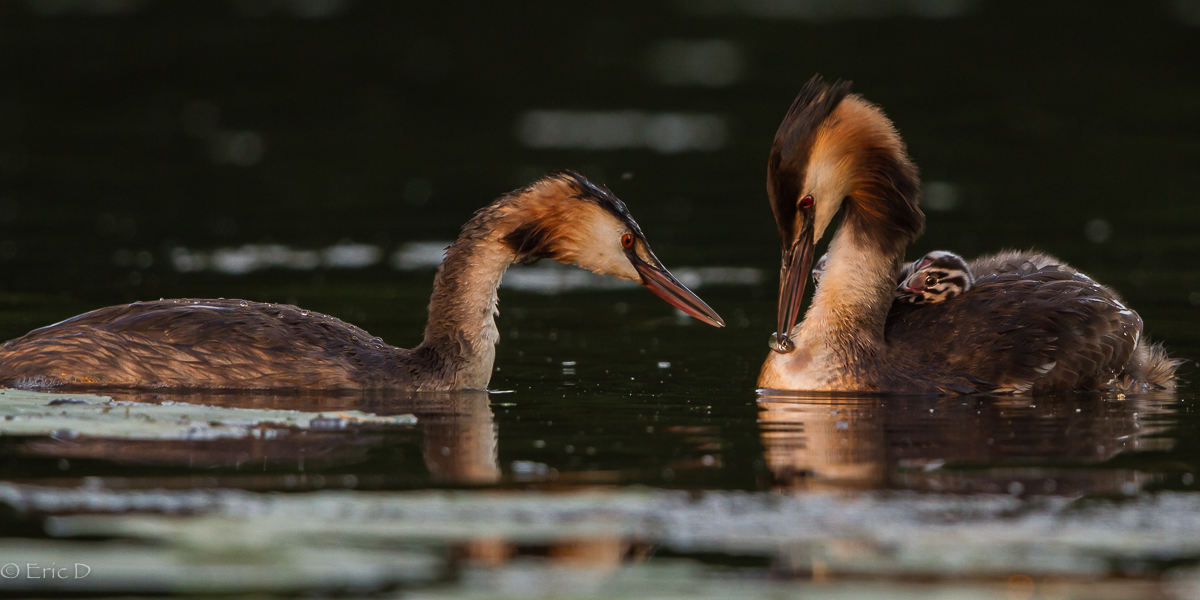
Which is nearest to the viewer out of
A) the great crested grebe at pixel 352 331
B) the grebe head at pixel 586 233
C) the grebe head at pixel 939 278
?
the great crested grebe at pixel 352 331

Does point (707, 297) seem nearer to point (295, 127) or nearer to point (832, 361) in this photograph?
point (832, 361)

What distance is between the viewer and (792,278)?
987 cm

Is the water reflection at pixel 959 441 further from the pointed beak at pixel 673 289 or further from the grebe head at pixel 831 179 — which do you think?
the grebe head at pixel 831 179

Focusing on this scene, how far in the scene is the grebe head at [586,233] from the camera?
9633mm

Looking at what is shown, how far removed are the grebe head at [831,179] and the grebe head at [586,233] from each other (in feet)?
2.21

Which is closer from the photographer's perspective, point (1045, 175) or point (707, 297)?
point (707, 297)

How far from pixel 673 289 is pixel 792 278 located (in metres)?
0.75

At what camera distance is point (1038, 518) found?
6309mm

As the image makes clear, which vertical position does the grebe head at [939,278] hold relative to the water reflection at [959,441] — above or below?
above

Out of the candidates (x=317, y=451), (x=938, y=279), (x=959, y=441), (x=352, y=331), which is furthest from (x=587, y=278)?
(x=317, y=451)

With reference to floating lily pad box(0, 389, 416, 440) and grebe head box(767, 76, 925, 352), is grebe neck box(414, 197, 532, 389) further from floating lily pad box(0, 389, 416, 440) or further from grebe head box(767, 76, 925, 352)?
grebe head box(767, 76, 925, 352)

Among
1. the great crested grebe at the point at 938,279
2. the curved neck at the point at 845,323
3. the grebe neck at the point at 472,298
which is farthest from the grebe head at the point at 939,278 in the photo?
the grebe neck at the point at 472,298

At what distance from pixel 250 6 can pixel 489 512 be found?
94.9ft

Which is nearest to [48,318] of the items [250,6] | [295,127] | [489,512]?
[489,512]
